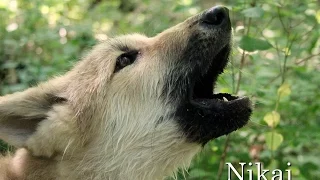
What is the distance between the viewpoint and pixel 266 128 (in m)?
5.42

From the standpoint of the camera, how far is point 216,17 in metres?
3.75

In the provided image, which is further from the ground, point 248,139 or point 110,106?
point 110,106

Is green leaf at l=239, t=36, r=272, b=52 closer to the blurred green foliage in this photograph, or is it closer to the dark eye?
the blurred green foliage

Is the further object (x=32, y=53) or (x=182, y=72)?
(x=32, y=53)

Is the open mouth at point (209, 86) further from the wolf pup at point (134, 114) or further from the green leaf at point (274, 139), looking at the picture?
the green leaf at point (274, 139)

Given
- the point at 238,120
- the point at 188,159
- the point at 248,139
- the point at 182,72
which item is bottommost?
the point at 248,139

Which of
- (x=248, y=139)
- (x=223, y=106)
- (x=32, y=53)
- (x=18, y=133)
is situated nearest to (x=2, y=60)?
(x=32, y=53)

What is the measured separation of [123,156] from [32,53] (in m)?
4.30

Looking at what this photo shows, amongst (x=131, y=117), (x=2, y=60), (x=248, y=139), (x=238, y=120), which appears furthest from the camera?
(x=2, y=60)

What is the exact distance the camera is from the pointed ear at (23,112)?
12.2 ft

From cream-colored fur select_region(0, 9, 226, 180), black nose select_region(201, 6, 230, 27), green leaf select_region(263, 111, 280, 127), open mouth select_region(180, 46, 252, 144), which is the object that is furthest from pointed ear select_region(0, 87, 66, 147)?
green leaf select_region(263, 111, 280, 127)

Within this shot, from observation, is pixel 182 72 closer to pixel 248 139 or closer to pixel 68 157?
pixel 68 157

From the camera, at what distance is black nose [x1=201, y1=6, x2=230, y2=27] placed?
374 cm

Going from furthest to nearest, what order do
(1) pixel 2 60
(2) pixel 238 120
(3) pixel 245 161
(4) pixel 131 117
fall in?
(1) pixel 2 60
(3) pixel 245 161
(4) pixel 131 117
(2) pixel 238 120
